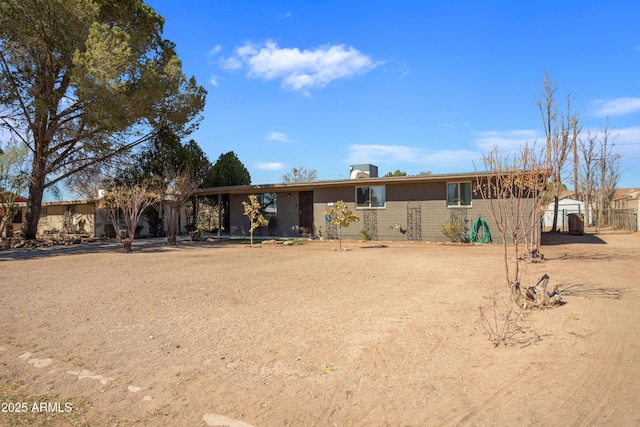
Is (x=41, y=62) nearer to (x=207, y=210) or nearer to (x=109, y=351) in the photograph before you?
(x=207, y=210)

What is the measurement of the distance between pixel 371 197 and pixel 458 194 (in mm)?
3684

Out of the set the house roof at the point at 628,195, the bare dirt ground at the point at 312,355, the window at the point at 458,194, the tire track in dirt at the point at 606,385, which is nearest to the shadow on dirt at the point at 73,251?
the bare dirt ground at the point at 312,355

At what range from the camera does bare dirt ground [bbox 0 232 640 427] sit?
10.2ft

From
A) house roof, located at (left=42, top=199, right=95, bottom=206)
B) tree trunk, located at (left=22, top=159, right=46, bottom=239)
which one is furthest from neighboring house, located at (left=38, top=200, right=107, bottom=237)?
tree trunk, located at (left=22, top=159, right=46, bottom=239)

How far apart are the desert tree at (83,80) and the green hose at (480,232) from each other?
13.9 metres

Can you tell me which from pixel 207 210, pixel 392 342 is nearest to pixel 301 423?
pixel 392 342

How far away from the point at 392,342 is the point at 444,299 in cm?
217

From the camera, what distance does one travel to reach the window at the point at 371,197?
18.1 m

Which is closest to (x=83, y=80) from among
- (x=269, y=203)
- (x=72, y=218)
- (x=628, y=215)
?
(x=269, y=203)

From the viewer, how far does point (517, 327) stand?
4902 mm

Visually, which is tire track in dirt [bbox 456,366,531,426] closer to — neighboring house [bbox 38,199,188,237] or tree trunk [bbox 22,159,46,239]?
tree trunk [bbox 22,159,46,239]

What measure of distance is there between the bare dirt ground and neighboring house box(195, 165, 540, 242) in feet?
28.3

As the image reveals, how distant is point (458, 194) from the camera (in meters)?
16.6

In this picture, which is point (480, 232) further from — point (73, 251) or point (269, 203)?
point (73, 251)
